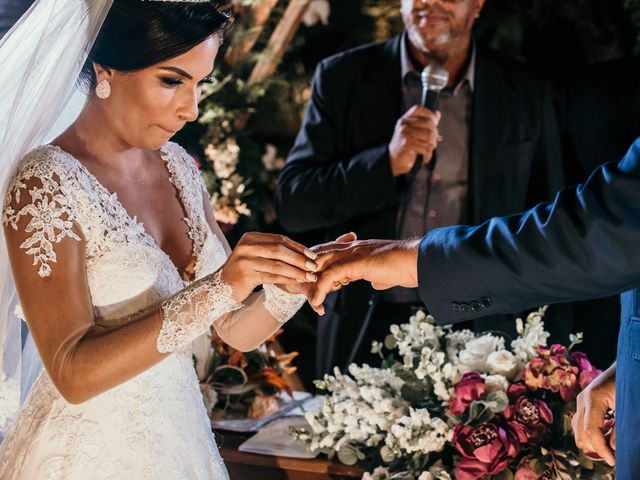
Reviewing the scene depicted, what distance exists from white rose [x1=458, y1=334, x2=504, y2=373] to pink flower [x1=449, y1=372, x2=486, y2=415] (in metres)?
0.12

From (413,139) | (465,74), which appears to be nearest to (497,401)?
(413,139)

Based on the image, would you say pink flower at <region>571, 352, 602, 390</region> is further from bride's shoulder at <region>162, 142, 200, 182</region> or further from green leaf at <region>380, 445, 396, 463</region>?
bride's shoulder at <region>162, 142, 200, 182</region>

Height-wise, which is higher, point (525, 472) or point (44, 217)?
point (44, 217)

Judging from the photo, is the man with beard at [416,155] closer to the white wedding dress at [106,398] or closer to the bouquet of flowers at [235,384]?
the bouquet of flowers at [235,384]

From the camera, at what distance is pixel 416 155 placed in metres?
3.52

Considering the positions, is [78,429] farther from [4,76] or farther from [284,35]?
[284,35]

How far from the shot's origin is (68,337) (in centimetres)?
204

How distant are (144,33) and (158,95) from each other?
0.15 m

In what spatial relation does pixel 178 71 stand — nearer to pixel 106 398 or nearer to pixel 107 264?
pixel 107 264

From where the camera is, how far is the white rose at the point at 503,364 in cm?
254

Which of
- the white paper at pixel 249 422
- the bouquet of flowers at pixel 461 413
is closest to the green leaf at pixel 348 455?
the bouquet of flowers at pixel 461 413

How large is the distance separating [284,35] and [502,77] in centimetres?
110

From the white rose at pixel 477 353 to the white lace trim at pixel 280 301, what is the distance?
0.52 m

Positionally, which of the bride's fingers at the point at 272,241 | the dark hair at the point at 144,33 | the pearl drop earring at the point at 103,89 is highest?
the dark hair at the point at 144,33
